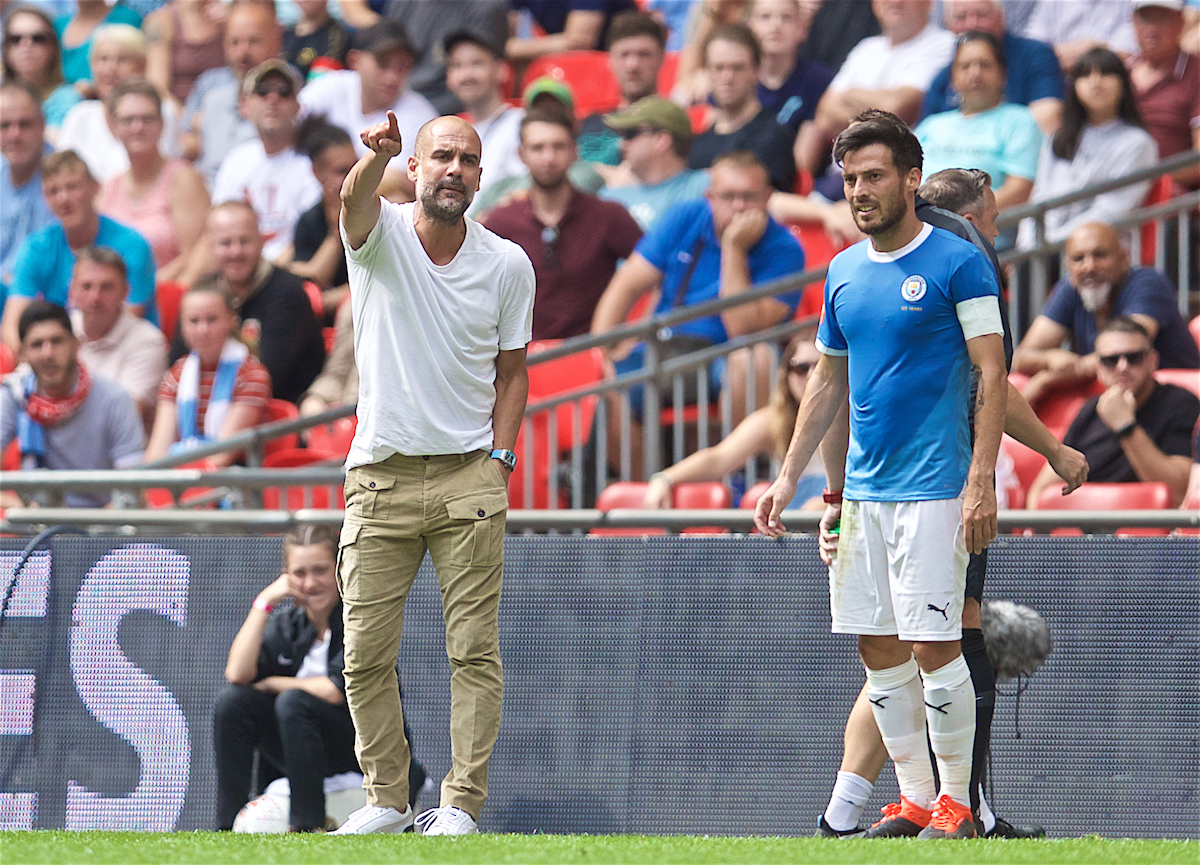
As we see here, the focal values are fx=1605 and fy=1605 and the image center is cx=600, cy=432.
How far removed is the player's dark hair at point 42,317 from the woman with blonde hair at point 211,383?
2.23 feet

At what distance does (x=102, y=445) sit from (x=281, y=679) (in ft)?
12.6

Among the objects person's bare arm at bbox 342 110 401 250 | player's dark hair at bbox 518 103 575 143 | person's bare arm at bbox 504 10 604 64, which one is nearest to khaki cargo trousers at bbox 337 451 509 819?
person's bare arm at bbox 342 110 401 250

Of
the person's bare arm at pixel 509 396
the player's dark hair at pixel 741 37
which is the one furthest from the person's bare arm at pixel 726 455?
the player's dark hair at pixel 741 37

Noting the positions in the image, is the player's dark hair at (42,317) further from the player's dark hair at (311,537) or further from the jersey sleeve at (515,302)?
the jersey sleeve at (515,302)

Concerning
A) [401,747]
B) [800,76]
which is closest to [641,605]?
[401,747]

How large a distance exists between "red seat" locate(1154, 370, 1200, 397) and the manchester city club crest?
3.43 m

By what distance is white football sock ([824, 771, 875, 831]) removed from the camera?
502 cm

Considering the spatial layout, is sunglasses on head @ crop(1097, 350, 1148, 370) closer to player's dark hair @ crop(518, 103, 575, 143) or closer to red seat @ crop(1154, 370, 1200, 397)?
red seat @ crop(1154, 370, 1200, 397)

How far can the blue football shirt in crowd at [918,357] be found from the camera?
4.59m

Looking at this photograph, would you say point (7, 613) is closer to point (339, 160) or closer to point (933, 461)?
point (933, 461)

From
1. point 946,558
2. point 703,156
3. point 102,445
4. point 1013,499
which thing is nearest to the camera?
point 946,558

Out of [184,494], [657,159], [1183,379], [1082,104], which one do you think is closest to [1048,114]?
[1082,104]

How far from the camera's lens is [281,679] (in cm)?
596

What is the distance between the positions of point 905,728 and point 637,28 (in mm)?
7698
